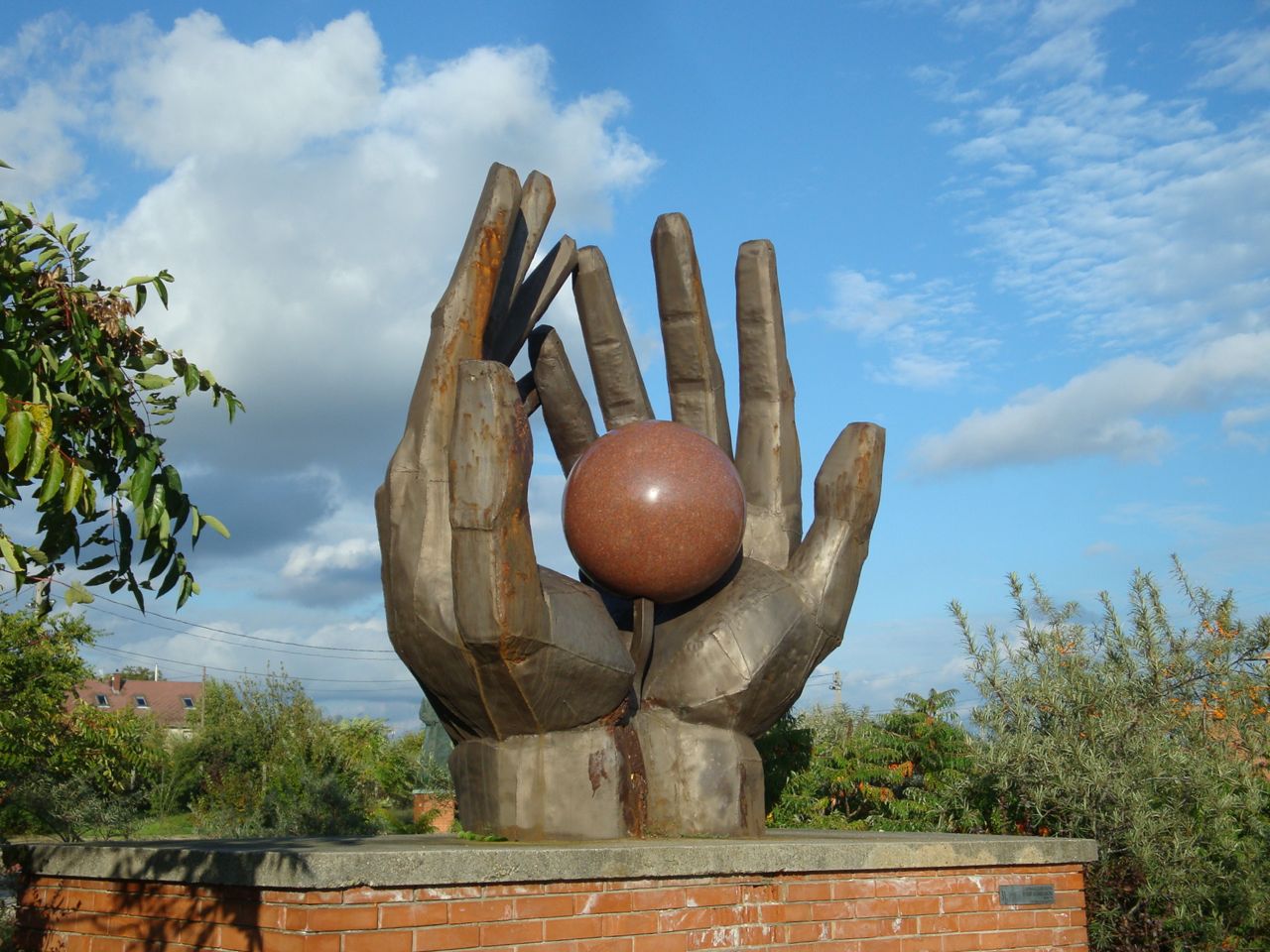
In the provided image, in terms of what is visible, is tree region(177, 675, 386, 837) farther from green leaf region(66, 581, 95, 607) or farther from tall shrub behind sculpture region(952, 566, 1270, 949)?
Answer: green leaf region(66, 581, 95, 607)

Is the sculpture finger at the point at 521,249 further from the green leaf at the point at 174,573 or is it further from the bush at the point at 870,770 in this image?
the bush at the point at 870,770

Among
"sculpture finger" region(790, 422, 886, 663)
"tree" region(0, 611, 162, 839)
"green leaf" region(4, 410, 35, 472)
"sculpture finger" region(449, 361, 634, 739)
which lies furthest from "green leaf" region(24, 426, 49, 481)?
"tree" region(0, 611, 162, 839)

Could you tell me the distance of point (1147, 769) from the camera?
926 centimetres

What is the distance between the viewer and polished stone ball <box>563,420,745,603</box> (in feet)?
25.6

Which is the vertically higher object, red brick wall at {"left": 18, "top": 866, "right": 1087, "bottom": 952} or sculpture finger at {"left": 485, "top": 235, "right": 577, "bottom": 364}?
sculpture finger at {"left": 485, "top": 235, "right": 577, "bottom": 364}

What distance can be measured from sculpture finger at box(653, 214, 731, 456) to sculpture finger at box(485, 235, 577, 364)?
713 mm

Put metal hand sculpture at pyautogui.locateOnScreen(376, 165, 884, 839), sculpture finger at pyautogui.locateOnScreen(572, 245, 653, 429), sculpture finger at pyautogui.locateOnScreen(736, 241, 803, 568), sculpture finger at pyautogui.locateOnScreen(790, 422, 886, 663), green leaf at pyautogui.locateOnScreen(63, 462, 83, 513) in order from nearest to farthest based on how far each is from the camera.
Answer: green leaf at pyautogui.locateOnScreen(63, 462, 83, 513), metal hand sculpture at pyautogui.locateOnScreen(376, 165, 884, 839), sculpture finger at pyautogui.locateOnScreen(790, 422, 886, 663), sculpture finger at pyautogui.locateOnScreen(736, 241, 803, 568), sculpture finger at pyautogui.locateOnScreen(572, 245, 653, 429)

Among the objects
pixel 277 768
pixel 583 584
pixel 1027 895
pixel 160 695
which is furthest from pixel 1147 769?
pixel 160 695

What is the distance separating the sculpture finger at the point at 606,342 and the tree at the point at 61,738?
8.23 metres

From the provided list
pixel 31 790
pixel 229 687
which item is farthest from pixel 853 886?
pixel 229 687

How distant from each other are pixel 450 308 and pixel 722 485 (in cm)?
205

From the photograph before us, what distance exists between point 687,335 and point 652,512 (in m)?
2.38

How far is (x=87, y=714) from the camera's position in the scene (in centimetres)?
2066

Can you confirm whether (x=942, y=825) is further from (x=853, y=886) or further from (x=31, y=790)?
(x=31, y=790)
